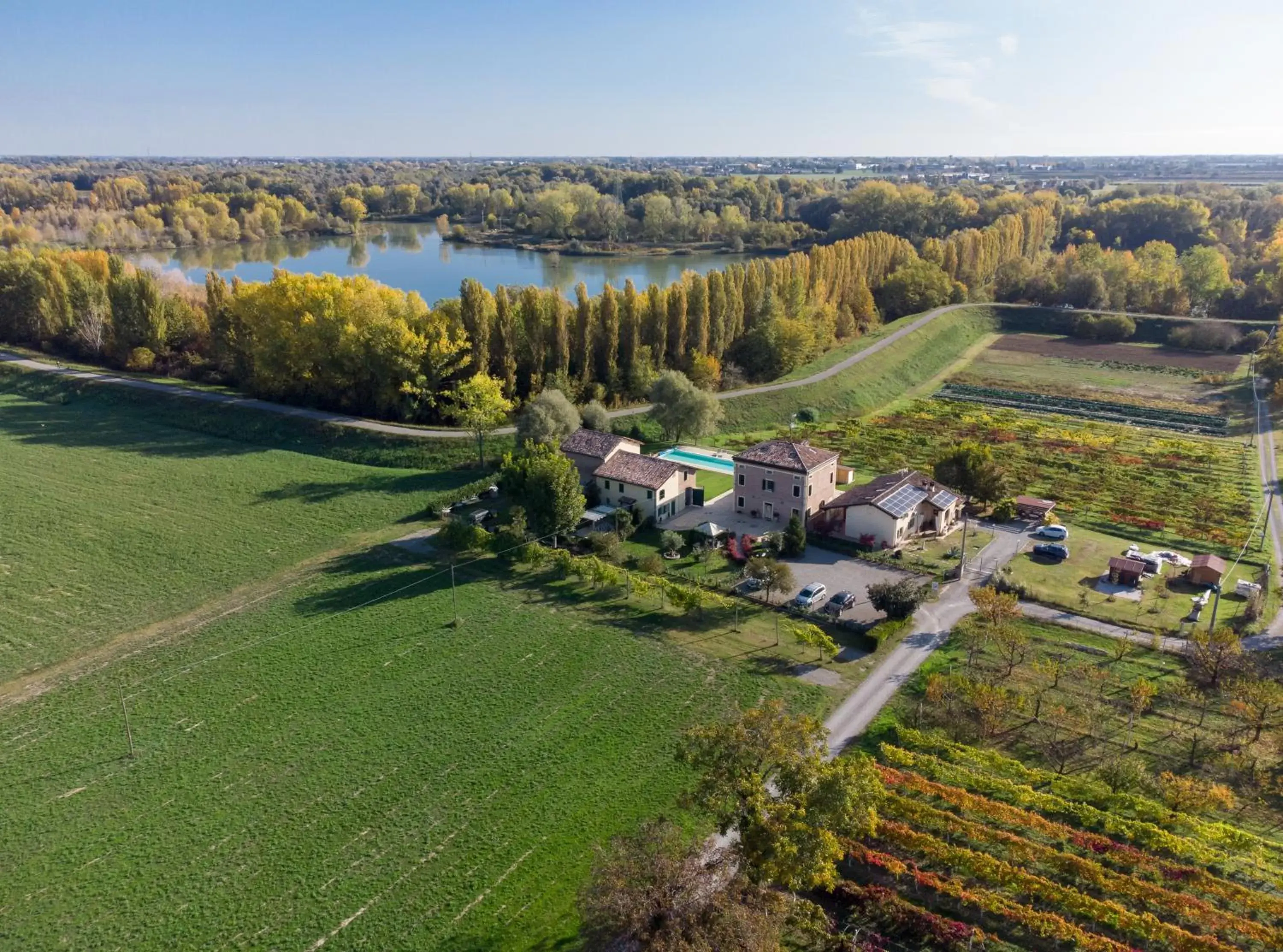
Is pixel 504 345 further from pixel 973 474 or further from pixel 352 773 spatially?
pixel 352 773

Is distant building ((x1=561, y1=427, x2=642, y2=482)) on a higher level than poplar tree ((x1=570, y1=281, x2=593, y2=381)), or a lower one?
lower

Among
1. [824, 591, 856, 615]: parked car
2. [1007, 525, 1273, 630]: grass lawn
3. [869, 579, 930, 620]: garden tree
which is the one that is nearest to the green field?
[1007, 525, 1273, 630]: grass lawn

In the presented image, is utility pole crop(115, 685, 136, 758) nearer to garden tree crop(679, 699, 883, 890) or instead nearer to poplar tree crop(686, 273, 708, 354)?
garden tree crop(679, 699, 883, 890)

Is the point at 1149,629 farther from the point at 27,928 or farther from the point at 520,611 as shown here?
the point at 27,928

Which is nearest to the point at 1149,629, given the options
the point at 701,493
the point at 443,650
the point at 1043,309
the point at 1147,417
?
the point at 701,493

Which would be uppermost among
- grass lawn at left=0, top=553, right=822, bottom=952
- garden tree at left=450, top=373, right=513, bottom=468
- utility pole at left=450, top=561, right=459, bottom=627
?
garden tree at left=450, top=373, right=513, bottom=468

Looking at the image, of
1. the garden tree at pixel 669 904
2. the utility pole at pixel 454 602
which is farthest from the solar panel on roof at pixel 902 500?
the garden tree at pixel 669 904

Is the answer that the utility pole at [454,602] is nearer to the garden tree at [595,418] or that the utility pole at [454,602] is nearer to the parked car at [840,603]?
the parked car at [840,603]
